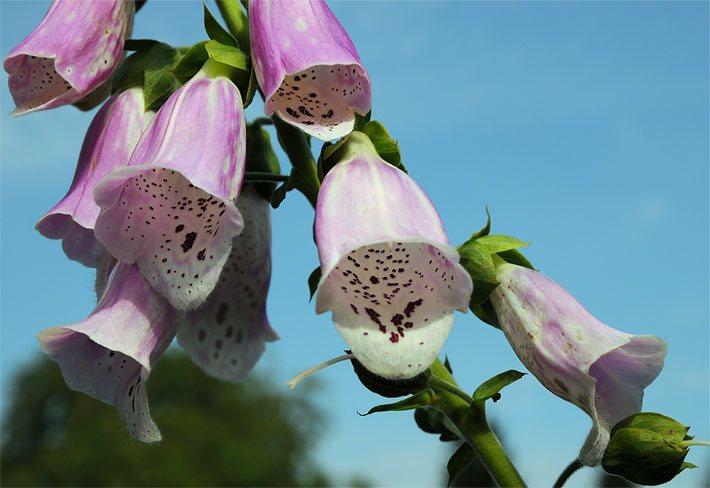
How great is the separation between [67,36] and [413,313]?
0.86 meters

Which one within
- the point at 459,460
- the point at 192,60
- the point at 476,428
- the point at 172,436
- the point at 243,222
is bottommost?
the point at 172,436

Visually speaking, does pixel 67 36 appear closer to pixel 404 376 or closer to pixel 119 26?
pixel 119 26

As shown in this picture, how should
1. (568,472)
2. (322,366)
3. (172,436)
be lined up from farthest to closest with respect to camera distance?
(172,436)
(568,472)
(322,366)

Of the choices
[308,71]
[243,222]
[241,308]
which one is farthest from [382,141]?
[241,308]

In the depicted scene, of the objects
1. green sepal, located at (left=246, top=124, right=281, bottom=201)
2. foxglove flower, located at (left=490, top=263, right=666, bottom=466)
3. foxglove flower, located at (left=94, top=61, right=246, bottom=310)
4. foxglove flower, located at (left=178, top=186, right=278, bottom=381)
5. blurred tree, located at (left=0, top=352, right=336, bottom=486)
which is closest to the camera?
foxglove flower, located at (left=94, top=61, right=246, bottom=310)

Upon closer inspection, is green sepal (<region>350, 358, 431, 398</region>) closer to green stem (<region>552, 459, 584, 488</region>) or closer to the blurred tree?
green stem (<region>552, 459, 584, 488</region>)

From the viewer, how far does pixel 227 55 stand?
1626 mm

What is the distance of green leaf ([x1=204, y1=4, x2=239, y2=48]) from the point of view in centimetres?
164

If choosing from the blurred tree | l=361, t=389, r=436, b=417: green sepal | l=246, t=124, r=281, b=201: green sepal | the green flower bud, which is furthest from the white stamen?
the blurred tree

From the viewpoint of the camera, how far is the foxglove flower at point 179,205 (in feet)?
4.86

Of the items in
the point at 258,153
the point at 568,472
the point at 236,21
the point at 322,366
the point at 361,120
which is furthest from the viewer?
the point at 258,153

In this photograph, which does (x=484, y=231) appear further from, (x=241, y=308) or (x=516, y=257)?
(x=241, y=308)

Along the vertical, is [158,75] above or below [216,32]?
below

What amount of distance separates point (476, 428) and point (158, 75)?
89 cm
